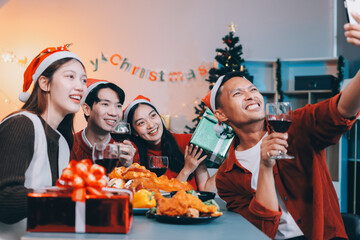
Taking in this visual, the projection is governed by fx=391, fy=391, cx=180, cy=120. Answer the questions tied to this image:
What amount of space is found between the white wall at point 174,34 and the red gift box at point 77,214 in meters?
4.81

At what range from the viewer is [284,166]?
6.22 ft

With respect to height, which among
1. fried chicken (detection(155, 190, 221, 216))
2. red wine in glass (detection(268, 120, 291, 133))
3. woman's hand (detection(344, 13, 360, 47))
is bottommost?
fried chicken (detection(155, 190, 221, 216))

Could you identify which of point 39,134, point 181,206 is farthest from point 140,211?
point 39,134

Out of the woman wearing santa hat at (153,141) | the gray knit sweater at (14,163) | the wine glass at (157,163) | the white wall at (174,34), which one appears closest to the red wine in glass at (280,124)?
the wine glass at (157,163)

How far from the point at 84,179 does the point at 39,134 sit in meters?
0.42

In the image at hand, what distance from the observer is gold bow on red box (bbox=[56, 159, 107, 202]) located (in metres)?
1.19

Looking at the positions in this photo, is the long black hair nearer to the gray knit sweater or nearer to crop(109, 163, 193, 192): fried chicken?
crop(109, 163, 193, 192): fried chicken

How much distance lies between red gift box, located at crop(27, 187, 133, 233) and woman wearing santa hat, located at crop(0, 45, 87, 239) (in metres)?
0.15

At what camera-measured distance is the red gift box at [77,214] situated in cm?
119

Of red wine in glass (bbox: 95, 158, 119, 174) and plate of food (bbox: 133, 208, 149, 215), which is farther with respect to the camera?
plate of food (bbox: 133, 208, 149, 215)

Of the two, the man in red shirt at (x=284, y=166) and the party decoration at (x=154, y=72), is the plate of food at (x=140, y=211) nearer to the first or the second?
the man in red shirt at (x=284, y=166)

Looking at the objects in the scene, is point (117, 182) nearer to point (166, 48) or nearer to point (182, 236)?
point (182, 236)

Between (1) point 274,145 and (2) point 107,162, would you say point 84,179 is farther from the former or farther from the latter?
(1) point 274,145

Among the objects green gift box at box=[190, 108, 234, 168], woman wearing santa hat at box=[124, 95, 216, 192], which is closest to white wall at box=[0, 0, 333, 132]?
woman wearing santa hat at box=[124, 95, 216, 192]
